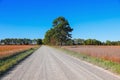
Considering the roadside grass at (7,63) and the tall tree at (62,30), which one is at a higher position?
the tall tree at (62,30)

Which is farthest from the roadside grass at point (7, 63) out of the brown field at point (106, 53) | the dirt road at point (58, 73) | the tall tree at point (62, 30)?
the tall tree at point (62, 30)

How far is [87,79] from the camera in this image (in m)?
11.7

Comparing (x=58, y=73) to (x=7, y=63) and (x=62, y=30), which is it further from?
(x=62, y=30)

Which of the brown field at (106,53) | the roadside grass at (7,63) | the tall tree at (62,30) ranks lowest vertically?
the roadside grass at (7,63)

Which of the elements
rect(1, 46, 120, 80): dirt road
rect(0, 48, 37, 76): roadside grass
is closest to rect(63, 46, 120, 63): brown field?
rect(1, 46, 120, 80): dirt road

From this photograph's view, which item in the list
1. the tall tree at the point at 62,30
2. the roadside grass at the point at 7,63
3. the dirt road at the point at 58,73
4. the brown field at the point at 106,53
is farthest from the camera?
the tall tree at the point at 62,30

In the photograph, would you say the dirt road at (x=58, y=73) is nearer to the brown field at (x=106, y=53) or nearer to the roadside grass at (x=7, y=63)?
the roadside grass at (x=7, y=63)

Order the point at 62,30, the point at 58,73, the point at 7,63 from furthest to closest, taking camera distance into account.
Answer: the point at 62,30
the point at 7,63
the point at 58,73

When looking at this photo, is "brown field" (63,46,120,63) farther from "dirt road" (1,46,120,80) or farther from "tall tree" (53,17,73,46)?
"tall tree" (53,17,73,46)

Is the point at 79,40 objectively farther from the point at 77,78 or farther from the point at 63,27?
the point at 77,78

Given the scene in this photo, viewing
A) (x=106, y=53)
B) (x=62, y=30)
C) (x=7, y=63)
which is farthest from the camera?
(x=62, y=30)

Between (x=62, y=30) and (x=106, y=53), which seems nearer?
(x=106, y=53)

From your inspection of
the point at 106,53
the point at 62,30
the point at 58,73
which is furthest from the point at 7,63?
the point at 62,30

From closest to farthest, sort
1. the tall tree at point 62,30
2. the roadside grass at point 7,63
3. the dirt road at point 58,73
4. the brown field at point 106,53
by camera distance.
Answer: the dirt road at point 58,73 → the roadside grass at point 7,63 → the brown field at point 106,53 → the tall tree at point 62,30
